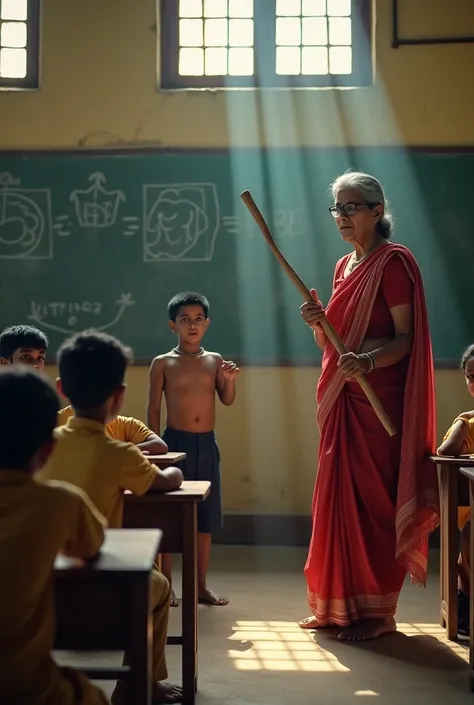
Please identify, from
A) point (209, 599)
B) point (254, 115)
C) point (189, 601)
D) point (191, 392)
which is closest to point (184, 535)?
point (189, 601)

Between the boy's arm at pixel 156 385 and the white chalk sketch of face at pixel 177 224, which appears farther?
the white chalk sketch of face at pixel 177 224

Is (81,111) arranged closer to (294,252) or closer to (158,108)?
(158,108)

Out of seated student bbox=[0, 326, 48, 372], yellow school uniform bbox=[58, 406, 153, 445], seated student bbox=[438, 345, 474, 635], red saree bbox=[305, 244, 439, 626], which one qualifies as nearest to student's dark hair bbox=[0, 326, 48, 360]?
seated student bbox=[0, 326, 48, 372]

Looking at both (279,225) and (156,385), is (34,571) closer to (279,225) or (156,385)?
(156,385)

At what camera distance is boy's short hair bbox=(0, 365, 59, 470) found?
1401 mm

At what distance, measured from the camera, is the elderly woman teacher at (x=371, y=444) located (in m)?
2.97

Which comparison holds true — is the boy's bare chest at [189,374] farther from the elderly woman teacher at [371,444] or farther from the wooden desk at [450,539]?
the wooden desk at [450,539]

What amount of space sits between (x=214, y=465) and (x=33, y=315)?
173 cm

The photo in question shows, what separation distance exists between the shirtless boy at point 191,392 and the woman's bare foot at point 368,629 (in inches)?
31.3

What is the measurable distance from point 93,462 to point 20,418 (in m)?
0.47

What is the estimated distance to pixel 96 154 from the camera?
4.82 m

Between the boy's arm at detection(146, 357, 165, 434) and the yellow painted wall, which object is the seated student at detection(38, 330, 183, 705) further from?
the yellow painted wall

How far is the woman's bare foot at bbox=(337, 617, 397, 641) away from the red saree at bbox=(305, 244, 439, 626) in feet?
0.09

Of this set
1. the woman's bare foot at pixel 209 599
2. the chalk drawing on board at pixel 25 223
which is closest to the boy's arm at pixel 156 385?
the woman's bare foot at pixel 209 599
